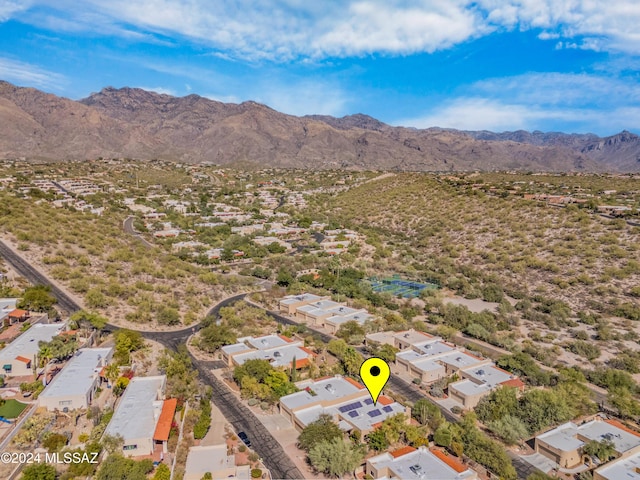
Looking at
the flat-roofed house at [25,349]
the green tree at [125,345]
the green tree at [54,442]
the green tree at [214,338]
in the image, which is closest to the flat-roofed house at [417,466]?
the green tree at [54,442]

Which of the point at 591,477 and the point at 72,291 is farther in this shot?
the point at 72,291

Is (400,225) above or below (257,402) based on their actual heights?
above

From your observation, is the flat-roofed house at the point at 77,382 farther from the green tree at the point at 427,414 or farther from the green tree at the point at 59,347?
the green tree at the point at 427,414

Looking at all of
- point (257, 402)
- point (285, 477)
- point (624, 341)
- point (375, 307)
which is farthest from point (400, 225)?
point (285, 477)

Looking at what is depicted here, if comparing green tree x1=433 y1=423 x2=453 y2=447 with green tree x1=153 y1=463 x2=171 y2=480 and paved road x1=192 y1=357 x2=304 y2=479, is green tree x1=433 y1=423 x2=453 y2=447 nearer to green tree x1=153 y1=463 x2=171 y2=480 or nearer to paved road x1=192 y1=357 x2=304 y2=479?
paved road x1=192 y1=357 x2=304 y2=479

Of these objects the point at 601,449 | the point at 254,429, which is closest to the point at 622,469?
the point at 601,449

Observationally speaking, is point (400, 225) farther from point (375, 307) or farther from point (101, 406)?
point (101, 406)

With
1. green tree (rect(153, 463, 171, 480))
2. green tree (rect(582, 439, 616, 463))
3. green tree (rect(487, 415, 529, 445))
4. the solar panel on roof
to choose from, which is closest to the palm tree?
green tree (rect(153, 463, 171, 480))
